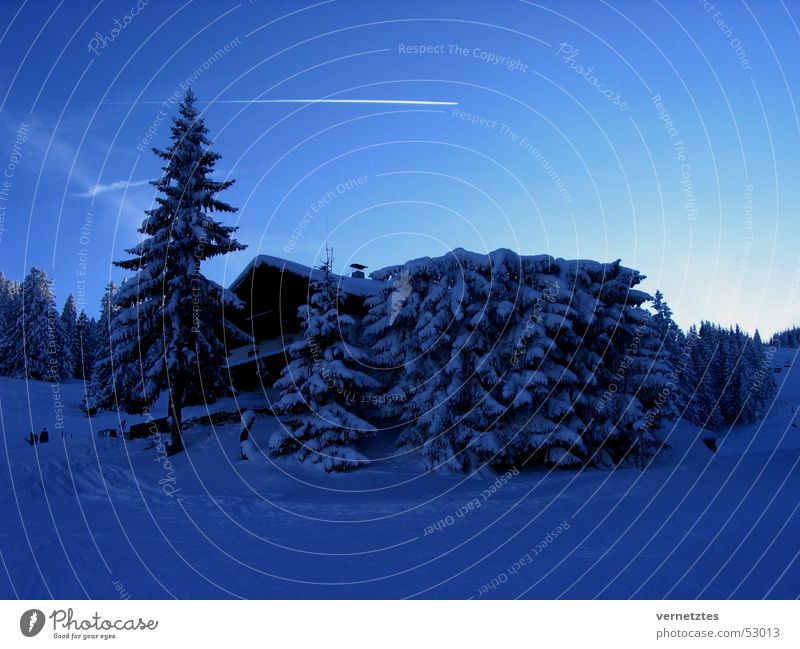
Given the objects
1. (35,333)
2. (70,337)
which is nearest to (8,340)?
(35,333)

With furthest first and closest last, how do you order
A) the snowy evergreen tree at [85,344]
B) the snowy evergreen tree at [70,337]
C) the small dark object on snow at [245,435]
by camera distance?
the snowy evergreen tree at [85,344]
the snowy evergreen tree at [70,337]
the small dark object on snow at [245,435]

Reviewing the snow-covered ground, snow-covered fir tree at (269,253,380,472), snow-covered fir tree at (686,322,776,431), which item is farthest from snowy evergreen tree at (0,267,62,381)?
snow-covered fir tree at (686,322,776,431)

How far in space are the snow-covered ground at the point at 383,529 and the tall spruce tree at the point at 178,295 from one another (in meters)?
3.01

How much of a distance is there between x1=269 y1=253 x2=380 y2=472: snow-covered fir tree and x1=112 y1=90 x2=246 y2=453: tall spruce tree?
419 centimetres

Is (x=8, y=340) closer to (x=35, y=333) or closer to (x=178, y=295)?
(x=35, y=333)

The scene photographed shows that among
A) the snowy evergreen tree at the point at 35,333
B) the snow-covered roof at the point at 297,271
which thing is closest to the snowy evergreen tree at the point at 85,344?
the snowy evergreen tree at the point at 35,333

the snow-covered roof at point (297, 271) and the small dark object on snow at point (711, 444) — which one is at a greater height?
the snow-covered roof at point (297, 271)

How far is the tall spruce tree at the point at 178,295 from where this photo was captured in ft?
66.2

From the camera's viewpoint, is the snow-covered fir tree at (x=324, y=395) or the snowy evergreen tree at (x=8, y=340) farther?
the snowy evergreen tree at (x=8, y=340)

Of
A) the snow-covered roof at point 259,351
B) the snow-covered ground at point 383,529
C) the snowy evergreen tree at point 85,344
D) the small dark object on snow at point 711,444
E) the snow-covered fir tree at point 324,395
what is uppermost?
the snowy evergreen tree at point 85,344

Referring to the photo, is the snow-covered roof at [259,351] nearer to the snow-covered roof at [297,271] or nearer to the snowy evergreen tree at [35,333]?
the snow-covered roof at [297,271]

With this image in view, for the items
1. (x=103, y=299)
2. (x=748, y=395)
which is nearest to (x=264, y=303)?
(x=103, y=299)

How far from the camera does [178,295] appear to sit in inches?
810

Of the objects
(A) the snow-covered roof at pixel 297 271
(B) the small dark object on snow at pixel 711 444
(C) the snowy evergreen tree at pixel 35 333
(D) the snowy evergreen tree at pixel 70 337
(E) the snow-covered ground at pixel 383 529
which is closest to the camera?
(E) the snow-covered ground at pixel 383 529
